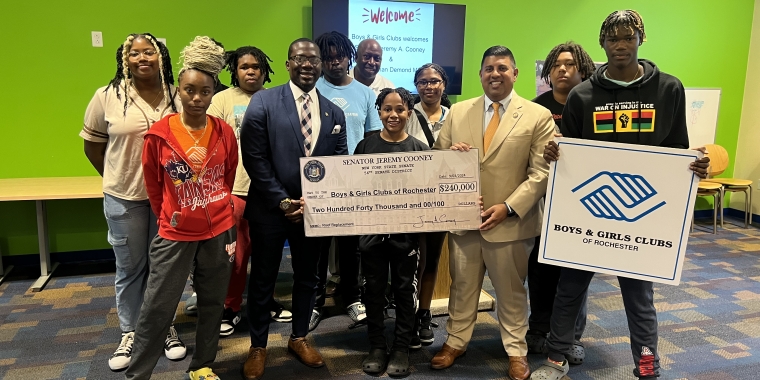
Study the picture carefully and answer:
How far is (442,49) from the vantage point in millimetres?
4984

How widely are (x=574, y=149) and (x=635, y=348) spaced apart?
1017mm

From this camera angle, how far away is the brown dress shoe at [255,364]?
2467 millimetres

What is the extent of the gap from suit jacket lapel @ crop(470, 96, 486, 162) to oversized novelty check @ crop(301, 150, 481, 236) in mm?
119

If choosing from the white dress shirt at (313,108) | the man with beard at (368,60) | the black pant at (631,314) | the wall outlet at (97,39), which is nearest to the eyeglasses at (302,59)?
the white dress shirt at (313,108)

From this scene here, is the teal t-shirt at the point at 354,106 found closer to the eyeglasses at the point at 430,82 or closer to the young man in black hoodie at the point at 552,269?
the eyeglasses at the point at 430,82

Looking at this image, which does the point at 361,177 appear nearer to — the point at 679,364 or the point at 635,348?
the point at 635,348

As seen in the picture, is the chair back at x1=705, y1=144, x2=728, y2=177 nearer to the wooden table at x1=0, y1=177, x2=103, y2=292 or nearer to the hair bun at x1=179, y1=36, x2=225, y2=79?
the hair bun at x1=179, y1=36, x2=225, y2=79

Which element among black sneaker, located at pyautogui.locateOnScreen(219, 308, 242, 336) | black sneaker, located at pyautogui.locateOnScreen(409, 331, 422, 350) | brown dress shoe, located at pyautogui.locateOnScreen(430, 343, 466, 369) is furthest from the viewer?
black sneaker, located at pyautogui.locateOnScreen(219, 308, 242, 336)

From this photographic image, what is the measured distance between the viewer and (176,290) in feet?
6.97

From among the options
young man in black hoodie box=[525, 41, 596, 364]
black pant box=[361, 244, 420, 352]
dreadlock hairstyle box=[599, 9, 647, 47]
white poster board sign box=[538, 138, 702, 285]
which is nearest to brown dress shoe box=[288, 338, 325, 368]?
black pant box=[361, 244, 420, 352]

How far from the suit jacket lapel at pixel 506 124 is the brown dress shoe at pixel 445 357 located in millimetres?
1066

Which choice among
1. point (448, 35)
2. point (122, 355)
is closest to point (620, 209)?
point (122, 355)

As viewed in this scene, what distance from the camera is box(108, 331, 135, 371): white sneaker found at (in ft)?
8.40

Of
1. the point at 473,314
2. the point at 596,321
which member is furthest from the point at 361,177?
the point at 596,321
